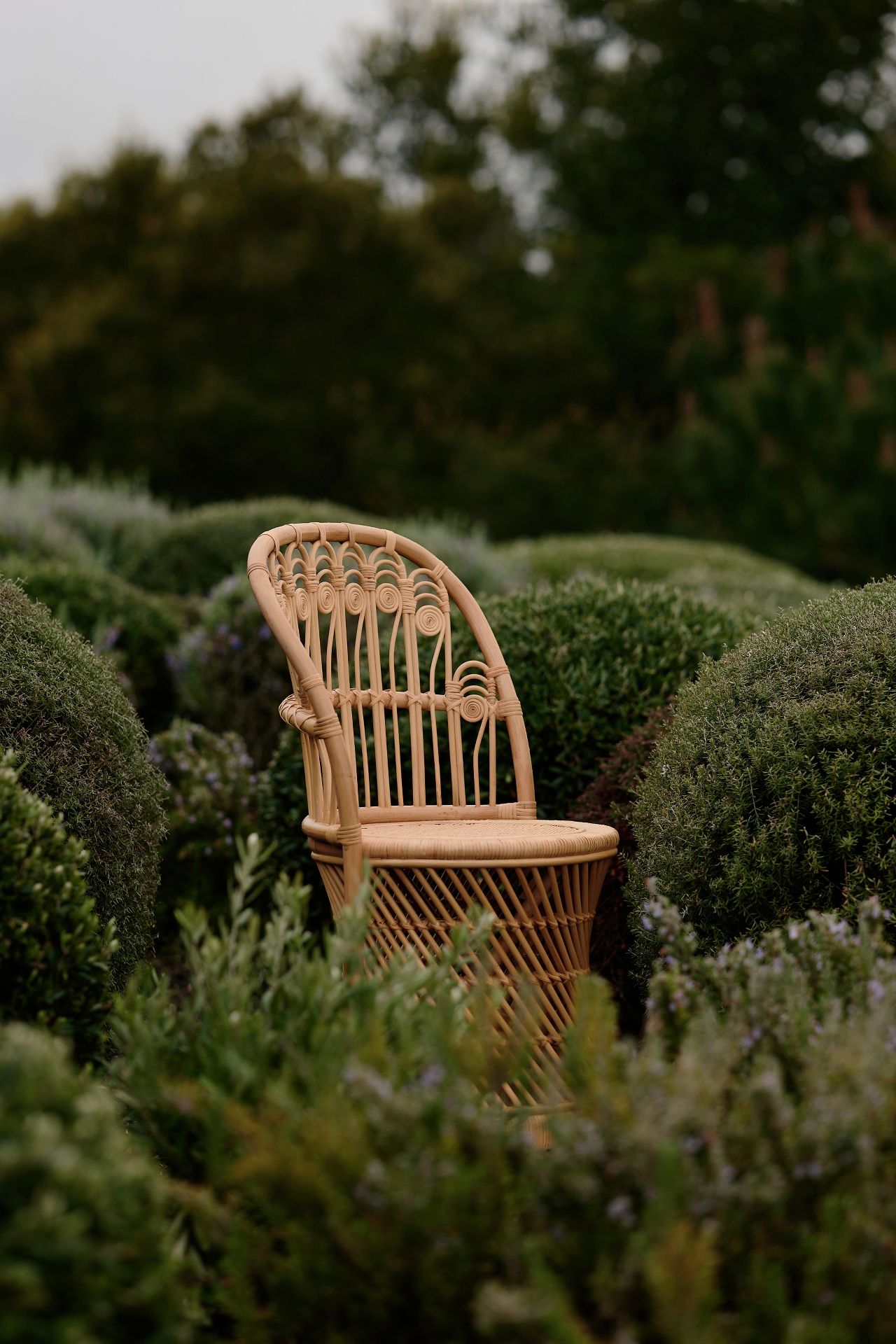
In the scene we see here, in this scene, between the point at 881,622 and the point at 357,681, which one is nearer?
the point at 881,622

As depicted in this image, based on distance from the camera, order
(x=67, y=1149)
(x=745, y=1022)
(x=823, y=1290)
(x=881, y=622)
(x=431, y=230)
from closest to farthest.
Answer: (x=67, y=1149) → (x=823, y=1290) → (x=745, y=1022) → (x=881, y=622) → (x=431, y=230)

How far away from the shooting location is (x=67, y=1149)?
1305 mm

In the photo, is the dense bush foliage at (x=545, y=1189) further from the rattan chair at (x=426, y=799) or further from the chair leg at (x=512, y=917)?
the chair leg at (x=512, y=917)

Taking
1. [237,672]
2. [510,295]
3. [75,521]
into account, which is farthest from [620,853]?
[510,295]

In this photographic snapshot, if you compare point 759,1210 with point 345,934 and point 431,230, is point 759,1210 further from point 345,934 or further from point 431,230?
point 431,230

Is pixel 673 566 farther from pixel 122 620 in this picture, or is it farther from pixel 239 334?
pixel 239 334

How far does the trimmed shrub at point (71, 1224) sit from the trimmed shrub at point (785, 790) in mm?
1559

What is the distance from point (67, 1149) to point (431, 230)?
64.1 ft

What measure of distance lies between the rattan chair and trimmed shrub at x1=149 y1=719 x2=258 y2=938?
2.48 feet

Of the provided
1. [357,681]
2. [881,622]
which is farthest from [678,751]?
[357,681]

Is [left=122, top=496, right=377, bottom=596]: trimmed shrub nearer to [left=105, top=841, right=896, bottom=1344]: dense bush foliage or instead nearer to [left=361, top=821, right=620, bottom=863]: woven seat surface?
[left=361, top=821, right=620, bottom=863]: woven seat surface

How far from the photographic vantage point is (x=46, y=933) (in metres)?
2.13

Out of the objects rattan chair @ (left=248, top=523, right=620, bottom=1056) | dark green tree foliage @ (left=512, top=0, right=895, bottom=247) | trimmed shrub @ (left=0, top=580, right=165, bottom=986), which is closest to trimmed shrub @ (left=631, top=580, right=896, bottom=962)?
rattan chair @ (left=248, top=523, right=620, bottom=1056)

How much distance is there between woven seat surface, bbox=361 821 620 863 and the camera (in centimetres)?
286
